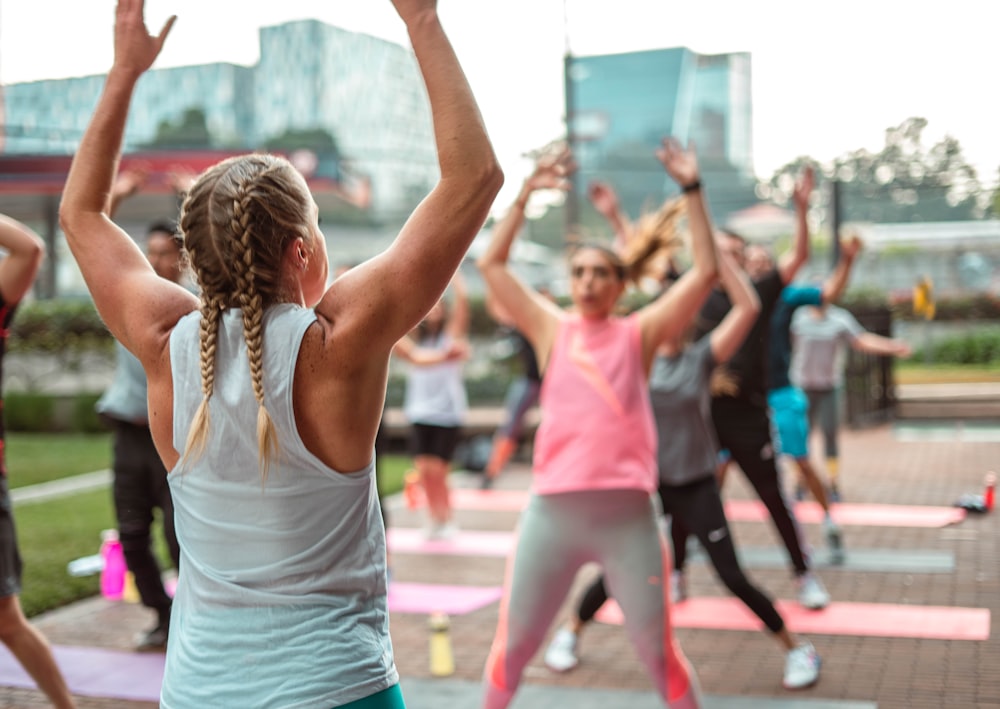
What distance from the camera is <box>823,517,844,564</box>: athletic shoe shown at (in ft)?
24.9

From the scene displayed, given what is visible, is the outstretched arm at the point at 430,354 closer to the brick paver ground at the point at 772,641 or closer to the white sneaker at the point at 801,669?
the brick paver ground at the point at 772,641

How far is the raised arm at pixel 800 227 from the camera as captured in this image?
19.7 feet

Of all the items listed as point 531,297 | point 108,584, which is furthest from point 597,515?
point 108,584

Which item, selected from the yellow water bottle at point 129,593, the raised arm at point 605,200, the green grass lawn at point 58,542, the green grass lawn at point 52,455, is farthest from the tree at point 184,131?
the raised arm at point 605,200

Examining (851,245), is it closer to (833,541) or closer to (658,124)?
(833,541)

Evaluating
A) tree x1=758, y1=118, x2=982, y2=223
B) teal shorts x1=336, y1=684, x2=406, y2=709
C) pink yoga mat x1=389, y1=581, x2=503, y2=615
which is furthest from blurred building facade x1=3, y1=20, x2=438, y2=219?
teal shorts x1=336, y1=684, x2=406, y2=709

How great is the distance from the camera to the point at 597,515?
4.00 m

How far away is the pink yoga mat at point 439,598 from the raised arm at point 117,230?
4.91m

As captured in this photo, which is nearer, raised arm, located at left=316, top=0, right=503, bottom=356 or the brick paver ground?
raised arm, located at left=316, top=0, right=503, bottom=356

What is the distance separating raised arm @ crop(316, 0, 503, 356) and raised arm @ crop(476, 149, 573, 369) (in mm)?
2353

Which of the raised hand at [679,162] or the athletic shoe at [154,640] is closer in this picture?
the raised hand at [679,162]

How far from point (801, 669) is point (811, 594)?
1.37 meters

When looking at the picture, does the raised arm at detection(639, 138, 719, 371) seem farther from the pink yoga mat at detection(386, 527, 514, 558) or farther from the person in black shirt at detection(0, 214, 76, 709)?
the pink yoga mat at detection(386, 527, 514, 558)

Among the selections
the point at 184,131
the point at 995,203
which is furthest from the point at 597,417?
the point at 184,131
